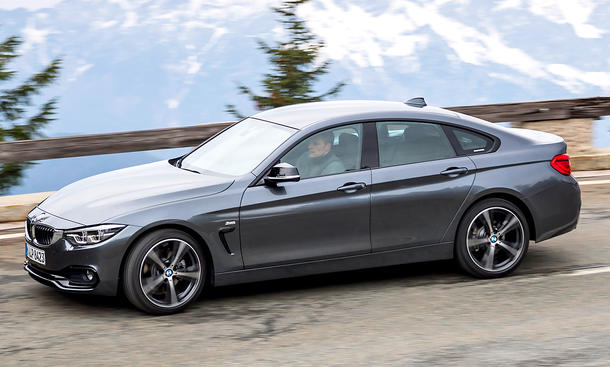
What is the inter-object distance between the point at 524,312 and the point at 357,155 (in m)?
1.70

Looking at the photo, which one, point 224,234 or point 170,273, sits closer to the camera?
point 170,273

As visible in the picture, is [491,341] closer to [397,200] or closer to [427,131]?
[397,200]

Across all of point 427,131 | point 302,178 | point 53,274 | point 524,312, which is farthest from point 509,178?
A: point 53,274

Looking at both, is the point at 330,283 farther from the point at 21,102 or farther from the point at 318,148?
the point at 21,102

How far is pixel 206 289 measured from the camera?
707 centimetres

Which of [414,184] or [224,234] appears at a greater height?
[414,184]

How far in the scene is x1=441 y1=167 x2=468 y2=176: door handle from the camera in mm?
7023

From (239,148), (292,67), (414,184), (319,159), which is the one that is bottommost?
(414,184)

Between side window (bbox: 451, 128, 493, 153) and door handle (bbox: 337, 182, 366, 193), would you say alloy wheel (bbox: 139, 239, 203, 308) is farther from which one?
side window (bbox: 451, 128, 493, 153)

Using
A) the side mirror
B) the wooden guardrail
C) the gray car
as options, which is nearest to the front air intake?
the gray car

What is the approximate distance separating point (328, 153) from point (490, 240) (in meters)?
1.53

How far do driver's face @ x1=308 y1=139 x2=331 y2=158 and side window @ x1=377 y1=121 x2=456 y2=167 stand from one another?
1.46 feet

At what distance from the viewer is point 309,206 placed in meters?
6.55

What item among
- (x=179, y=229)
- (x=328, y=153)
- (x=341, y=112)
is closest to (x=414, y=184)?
(x=328, y=153)
